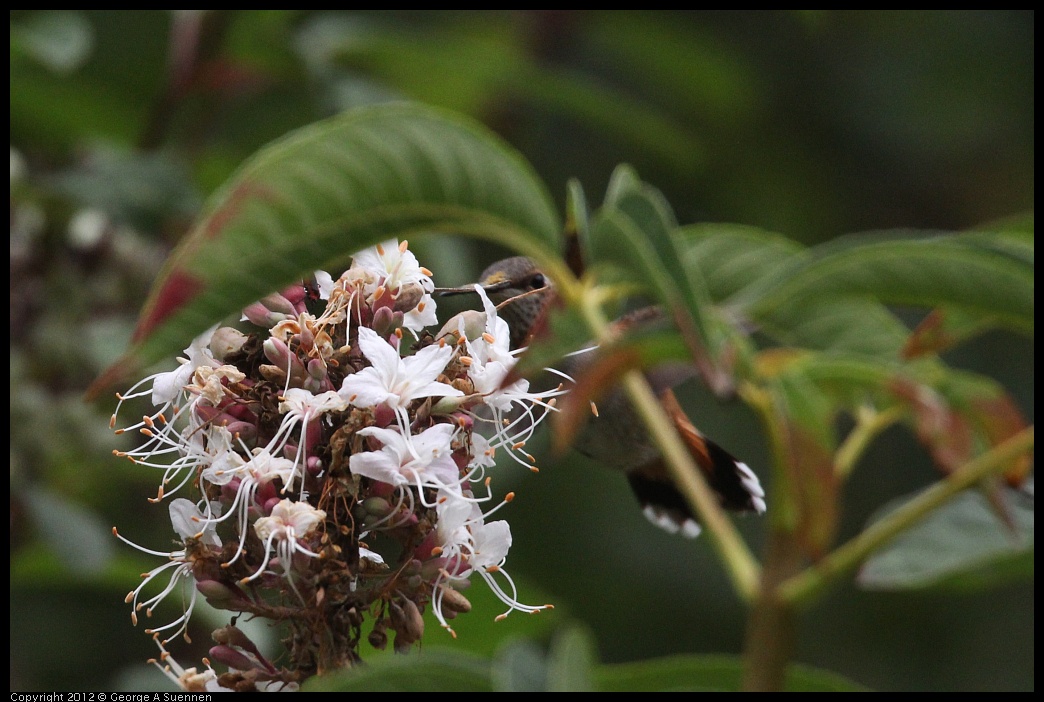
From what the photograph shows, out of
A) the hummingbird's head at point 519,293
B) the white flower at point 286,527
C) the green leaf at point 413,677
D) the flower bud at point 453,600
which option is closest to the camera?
the green leaf at point 413,677

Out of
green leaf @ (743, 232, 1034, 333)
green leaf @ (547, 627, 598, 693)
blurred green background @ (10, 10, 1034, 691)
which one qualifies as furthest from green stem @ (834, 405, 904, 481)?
blurred green background @ (10, 10, 1034, 691)

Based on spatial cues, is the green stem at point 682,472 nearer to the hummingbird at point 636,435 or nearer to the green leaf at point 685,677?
the green leaf at point 685,677

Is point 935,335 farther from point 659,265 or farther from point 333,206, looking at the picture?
point 333,206

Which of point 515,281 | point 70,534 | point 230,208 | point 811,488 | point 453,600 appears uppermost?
point 230,208

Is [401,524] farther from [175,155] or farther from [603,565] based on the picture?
[603,565]

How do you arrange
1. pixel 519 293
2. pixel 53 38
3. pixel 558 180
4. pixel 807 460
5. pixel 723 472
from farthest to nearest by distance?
pixel 558 180, pixel 53 38, pixel 723 472, pixel 519 293, pixel 807 460

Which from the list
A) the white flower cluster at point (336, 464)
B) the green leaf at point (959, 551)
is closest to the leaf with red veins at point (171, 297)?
the white flower cluster at point (336, 464)

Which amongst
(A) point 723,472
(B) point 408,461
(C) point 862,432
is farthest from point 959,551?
(A) point 723,472

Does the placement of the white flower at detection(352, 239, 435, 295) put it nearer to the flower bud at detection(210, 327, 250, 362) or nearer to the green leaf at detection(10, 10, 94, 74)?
the flower bud at detection(210, 327, 250, 362)
